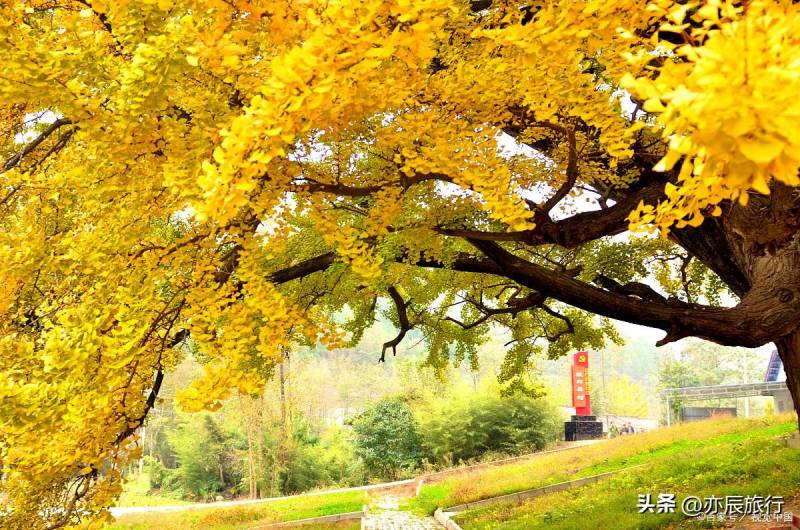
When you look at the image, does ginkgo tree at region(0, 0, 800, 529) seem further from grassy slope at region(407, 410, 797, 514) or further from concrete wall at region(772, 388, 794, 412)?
concrete wall at region(772, 388, 794, 412)

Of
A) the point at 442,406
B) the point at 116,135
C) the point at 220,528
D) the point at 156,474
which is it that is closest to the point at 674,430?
the point at 442,406

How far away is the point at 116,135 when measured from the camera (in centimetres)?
340

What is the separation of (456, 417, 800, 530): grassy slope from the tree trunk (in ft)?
3.82

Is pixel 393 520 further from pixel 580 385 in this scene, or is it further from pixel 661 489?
pixel 580 385

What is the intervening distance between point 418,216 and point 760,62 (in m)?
5.30

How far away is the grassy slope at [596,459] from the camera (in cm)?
1366

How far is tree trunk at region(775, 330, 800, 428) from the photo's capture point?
6863 millimetres

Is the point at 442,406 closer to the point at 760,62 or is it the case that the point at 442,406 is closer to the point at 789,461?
the point at 789,461

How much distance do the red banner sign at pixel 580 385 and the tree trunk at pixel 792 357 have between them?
20.3 metres

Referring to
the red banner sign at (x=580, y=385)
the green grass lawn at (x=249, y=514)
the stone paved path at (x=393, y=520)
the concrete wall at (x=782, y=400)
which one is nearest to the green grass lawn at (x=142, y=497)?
the green grass lawn at (x=249, y=514)

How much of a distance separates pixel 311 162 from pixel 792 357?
222 inches

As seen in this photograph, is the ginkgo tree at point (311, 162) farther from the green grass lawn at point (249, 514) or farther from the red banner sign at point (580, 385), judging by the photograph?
the red banner sign at point (580, 385)

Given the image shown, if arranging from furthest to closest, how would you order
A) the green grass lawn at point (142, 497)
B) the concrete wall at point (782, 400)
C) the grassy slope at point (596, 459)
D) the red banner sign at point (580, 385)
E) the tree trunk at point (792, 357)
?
the red banner sign at point (580, 385) < the green grass lawn at point (142, 497) < the concrete wall at point (782, 400) < the grassy slope at point (596, 459) < the tree trunk at point (792, 357)

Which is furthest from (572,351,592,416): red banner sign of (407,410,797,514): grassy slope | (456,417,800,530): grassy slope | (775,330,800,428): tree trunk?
(775,330,800,428): tree trunk
